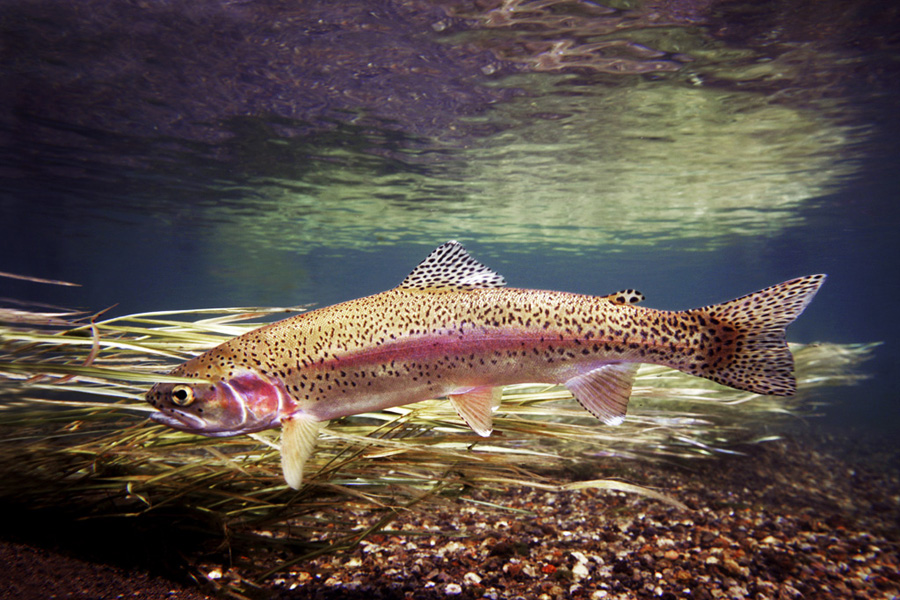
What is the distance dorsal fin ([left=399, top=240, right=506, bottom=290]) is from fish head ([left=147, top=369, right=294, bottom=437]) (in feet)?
2.83

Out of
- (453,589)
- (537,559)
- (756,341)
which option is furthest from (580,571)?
(756,341)

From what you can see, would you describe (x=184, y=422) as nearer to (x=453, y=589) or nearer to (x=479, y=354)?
(x=479, y=354)

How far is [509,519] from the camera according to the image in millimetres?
3801

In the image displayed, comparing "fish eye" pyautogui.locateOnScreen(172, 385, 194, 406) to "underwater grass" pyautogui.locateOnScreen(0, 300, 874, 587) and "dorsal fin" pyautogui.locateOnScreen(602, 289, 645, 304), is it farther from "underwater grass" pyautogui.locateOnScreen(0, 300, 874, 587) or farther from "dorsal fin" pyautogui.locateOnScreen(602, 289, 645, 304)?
"dorsal fin" pyautogui.locateOnScreen(602, 289, 645, 304)

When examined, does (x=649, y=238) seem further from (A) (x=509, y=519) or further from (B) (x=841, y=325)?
(B) (x=841, y=325)

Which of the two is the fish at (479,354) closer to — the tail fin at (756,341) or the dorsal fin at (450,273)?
the tail fin at (756,341)

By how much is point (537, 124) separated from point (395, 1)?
7732 millimetres

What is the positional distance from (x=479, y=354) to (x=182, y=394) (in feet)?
4.15

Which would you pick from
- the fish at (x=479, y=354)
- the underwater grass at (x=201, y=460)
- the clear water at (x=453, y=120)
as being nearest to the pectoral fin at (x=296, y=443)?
the fish at (x=479, y=354)

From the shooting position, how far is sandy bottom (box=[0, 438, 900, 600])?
2564 millimetres

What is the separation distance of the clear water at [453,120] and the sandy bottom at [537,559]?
10.1m

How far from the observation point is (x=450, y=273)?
239 centimetres

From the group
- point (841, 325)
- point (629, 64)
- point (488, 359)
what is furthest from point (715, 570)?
point (841, 325)

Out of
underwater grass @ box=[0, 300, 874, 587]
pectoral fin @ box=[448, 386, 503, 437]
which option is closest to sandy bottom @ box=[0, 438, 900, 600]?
underwater grass @ box=[0, 300, 874, 587]
